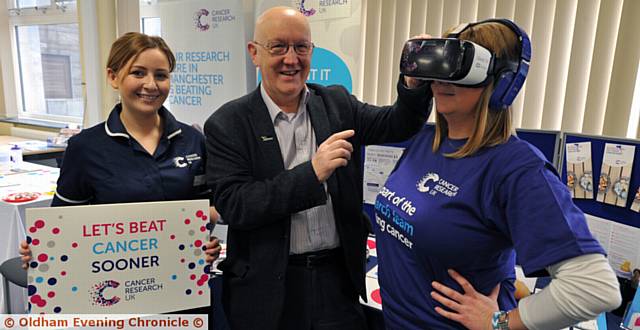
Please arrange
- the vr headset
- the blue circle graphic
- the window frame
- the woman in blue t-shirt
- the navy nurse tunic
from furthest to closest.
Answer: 1. the window frame
2. the blue circle graphic
3. the navy nurse tunic
4. the vr headset
5. the woman in blue t-shirt

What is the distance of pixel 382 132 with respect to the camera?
4.43ft

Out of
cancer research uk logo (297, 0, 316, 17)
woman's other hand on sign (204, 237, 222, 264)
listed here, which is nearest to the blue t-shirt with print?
woman's other hand on sign (204, 237, 222, 264)

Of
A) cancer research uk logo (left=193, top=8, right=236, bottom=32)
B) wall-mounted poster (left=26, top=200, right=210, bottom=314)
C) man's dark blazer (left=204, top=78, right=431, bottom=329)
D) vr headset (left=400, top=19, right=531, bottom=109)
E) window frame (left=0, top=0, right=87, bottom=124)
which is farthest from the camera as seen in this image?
window frame (left=0, top=0, right=87, bottom=124)

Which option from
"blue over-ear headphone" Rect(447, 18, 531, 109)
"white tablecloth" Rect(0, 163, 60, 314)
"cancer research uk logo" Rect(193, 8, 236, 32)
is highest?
"cancer research uk logo" Rect(193, 8, 236, 32)

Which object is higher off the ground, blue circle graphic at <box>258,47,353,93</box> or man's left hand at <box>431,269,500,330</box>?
blue circle graphic at <box>258,47,353,93</box>

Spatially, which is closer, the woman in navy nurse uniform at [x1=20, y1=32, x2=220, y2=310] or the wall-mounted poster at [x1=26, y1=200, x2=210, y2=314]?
the wall-mounted poster at [x1=26, y1=200, x2=210, y2=314]

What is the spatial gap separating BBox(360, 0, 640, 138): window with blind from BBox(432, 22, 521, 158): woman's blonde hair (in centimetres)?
131

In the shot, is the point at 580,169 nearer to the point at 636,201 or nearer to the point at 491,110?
the point at 636,201

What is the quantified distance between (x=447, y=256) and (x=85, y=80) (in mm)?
3957

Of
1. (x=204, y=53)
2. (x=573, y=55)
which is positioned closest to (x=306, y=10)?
(x=204, y=53)

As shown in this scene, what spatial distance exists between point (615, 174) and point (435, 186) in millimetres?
887

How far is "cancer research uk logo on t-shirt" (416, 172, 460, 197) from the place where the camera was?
0.91m

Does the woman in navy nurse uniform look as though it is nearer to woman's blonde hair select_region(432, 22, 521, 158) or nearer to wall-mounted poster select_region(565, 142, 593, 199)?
woman's blonde hair select_region(432, 22, 521, 158)

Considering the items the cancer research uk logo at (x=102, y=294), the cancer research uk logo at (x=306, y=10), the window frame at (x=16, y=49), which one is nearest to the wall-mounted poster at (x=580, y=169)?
the cancer research uk logo at (x=102, y=294)
